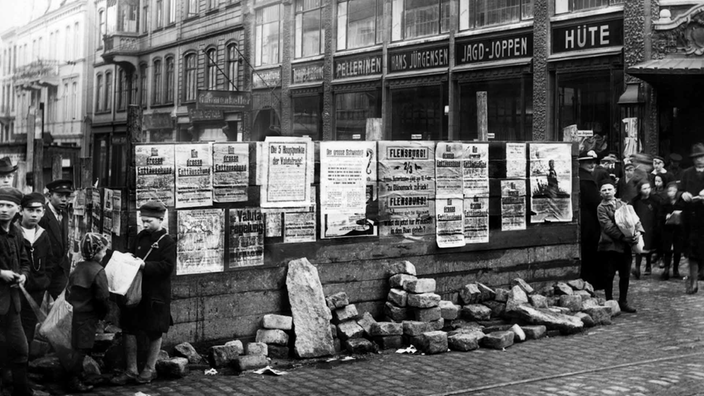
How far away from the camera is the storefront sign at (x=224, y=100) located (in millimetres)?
27250

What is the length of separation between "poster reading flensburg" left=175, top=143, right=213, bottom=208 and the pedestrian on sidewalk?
5497 millimetres

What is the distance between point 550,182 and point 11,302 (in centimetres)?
766

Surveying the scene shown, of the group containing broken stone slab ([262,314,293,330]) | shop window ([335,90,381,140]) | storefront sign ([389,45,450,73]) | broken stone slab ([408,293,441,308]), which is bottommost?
broken stone slab ([262,314,293,330])

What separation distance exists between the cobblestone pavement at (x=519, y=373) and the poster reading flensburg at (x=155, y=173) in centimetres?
175

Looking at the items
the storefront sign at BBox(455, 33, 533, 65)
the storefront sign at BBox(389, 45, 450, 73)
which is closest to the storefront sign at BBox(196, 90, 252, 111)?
the storefront sign at BBox(389, 45, 450, 73)

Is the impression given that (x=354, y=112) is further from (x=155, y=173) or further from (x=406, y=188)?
(x=155, y=173)

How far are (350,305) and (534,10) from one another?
15.1m

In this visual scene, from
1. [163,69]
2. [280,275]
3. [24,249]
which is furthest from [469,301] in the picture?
[163,69]

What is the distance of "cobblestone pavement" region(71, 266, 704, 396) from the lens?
7504 mm

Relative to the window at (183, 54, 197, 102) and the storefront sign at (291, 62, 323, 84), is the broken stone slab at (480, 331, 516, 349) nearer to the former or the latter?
the storefront sign at (291, 62, 323, 84)

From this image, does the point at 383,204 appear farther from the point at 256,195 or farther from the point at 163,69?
the point at 163,69

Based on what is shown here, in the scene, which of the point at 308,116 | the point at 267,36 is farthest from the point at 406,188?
the point at 267,36

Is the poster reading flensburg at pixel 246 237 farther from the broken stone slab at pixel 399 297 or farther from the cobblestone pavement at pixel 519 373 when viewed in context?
the broken stone slab at pixel 399 297

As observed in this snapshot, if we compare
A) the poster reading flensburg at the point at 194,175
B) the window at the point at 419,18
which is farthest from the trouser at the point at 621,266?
the window at the point at 419,18
